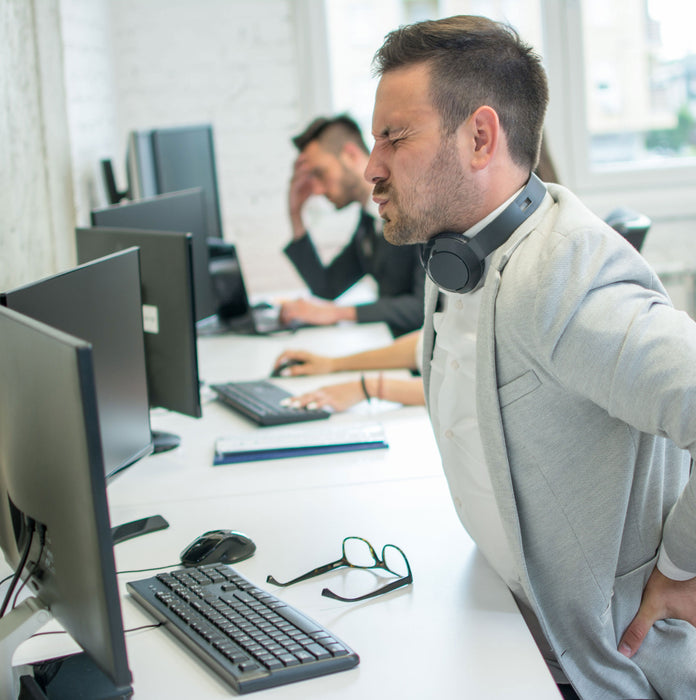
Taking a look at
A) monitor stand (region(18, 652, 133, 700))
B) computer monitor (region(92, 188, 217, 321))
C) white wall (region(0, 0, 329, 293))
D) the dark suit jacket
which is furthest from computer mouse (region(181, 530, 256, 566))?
white wall (region(0, 0, 329, 293))

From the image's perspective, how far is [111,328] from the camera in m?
1.40

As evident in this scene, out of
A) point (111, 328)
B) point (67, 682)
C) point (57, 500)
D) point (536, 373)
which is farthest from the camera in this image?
point (111, 328)

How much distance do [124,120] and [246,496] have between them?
2.90 meters

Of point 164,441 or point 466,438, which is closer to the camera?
→ point 466,438

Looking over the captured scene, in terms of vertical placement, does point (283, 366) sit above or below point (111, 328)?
below

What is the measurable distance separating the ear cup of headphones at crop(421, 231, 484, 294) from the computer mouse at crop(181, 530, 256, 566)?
46 centimetres

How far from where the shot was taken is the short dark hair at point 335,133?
305cm

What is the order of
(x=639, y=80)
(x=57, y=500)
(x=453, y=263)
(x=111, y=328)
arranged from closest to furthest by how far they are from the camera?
(x=57, y=500), (x=453, y=263), (x=111, y=328), (x=639, y=80)

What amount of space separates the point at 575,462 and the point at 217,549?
505mm

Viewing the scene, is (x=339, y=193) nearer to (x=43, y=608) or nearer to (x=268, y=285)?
(x=268, y=285)

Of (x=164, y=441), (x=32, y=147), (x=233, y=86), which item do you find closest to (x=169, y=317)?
(x=164, y=441)

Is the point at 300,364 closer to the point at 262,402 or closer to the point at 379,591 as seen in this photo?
the point at 262,402

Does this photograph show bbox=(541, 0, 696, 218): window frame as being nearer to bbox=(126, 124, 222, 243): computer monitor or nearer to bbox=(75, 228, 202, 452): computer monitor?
bbox=(126, 124, 222, 243): computer monitor

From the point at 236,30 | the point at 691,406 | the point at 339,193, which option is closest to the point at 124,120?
the point at 236,30
